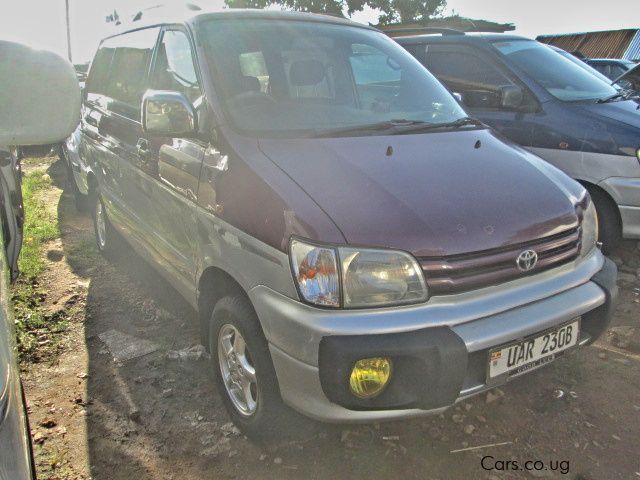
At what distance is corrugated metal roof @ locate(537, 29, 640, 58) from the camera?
24859 mm

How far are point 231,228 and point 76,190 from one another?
400 cm

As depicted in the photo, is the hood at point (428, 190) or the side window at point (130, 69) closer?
the hood at point (428, 190)

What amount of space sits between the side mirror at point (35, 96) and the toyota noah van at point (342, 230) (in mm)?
706

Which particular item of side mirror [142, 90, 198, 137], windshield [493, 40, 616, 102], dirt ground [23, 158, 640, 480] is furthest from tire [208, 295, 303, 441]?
windshield [493, 40, 616, 102]

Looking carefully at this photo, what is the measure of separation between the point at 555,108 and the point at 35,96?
151 inches

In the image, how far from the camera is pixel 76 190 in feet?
18.7

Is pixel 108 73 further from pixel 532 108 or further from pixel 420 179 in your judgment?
pixel 532 108

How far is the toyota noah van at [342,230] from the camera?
1.96 metres

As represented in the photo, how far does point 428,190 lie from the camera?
2223 mm

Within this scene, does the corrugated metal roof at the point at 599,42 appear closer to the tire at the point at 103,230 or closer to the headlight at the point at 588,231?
the tire at the point at 103,230

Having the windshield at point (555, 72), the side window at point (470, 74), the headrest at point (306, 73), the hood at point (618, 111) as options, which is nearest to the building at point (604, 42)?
the windshield at point (555, 72)

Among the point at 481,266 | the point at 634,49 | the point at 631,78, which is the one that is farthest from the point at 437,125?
the point at 634,49

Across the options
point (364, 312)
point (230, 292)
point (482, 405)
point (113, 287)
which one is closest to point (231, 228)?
point (230, 292)

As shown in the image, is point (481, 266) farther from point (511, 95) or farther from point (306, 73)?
point (511, 95)
